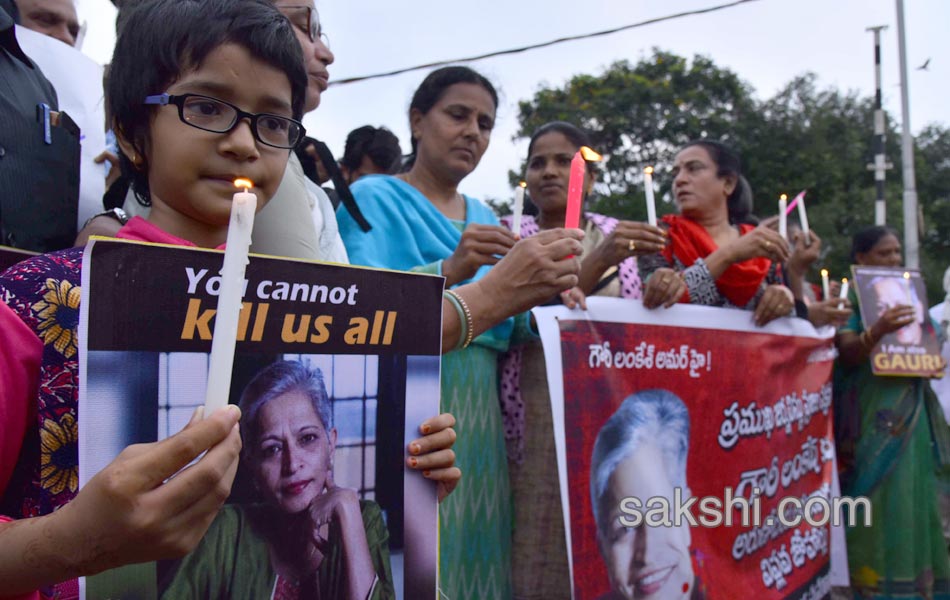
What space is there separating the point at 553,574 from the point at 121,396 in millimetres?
1907

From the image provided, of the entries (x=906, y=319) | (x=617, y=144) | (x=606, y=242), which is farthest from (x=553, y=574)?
(x=617, y=144)

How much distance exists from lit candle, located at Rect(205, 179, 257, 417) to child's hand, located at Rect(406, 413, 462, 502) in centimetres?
50

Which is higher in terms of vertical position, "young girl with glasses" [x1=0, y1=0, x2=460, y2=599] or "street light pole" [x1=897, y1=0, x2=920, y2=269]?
"street light pole" [x1=897, y1=0, x2=920, y2=269]

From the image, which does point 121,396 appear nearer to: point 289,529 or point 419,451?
point 289,529

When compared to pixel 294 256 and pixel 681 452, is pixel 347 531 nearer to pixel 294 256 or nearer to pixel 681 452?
pixel 294 256

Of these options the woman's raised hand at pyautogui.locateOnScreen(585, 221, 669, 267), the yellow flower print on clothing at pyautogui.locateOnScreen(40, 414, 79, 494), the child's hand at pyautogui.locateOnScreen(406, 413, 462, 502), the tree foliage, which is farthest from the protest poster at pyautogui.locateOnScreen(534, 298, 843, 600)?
the tree foliage

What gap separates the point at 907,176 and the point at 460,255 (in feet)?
49.4

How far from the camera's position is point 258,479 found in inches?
40.3

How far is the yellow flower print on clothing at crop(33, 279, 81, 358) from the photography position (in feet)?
3.27

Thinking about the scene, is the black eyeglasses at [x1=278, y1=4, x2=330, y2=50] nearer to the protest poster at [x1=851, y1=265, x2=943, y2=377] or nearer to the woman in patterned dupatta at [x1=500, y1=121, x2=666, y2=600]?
the woman in patterned dupatta at [x1=500, y1=121, x2=666, y2=600]

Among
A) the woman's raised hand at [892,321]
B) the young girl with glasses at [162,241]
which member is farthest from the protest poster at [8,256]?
the woman's raised hand at [892,321]

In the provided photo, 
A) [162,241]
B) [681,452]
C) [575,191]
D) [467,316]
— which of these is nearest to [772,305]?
[681,452]

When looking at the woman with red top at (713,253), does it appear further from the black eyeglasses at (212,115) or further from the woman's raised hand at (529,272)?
the black eyeglasses at (212,115)

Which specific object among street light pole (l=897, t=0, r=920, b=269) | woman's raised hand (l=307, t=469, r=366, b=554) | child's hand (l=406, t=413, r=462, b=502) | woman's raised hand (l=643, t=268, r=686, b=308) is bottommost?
woman's raised hand (l=307, t=469, r=366, b=554)
